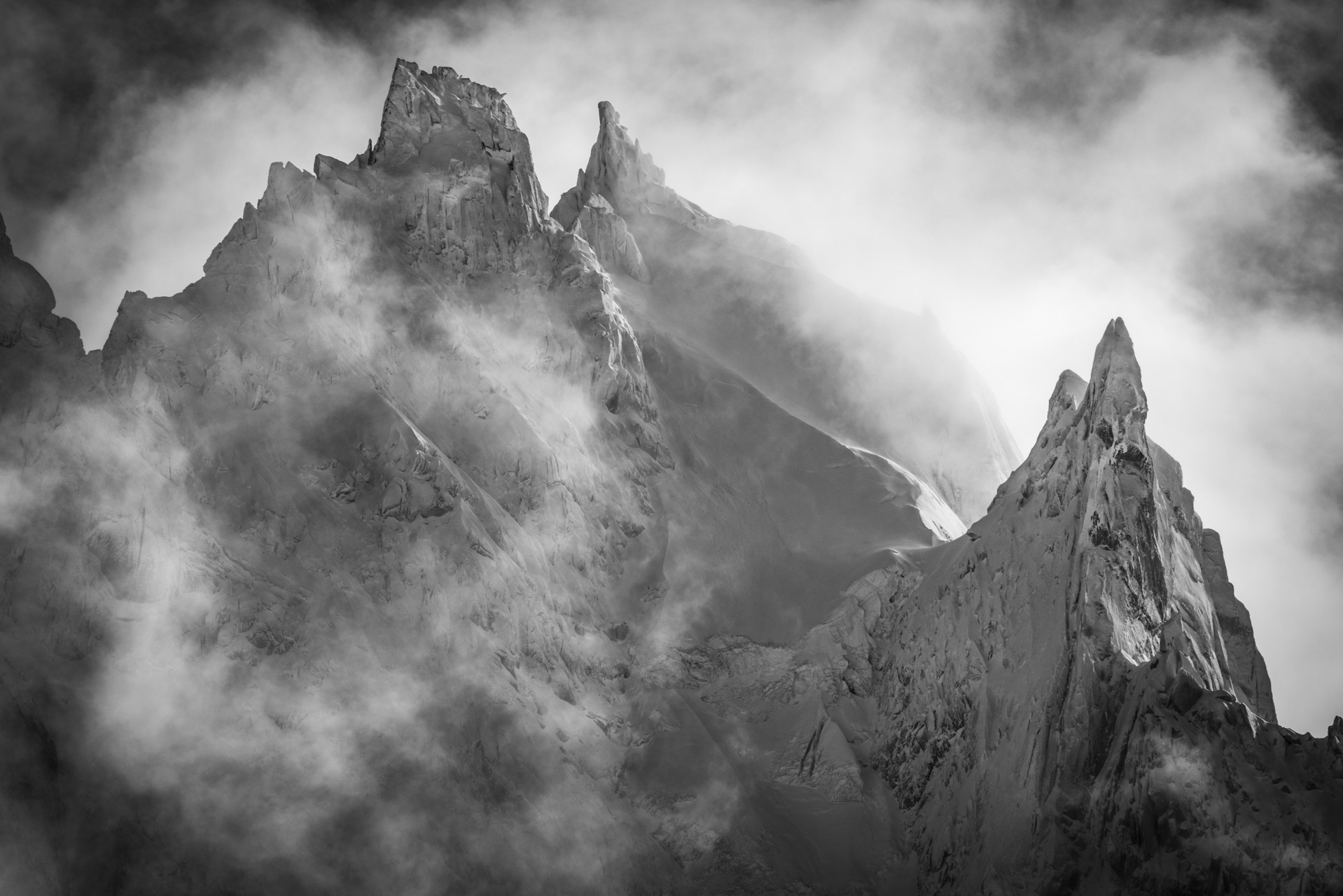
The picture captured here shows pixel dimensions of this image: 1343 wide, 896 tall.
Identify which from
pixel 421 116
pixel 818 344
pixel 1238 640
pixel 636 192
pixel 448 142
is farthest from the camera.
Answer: pixel 636 192

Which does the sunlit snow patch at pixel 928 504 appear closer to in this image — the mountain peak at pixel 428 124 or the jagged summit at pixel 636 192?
the jagged summit at pixel 636 192

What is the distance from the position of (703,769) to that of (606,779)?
7.92 metres

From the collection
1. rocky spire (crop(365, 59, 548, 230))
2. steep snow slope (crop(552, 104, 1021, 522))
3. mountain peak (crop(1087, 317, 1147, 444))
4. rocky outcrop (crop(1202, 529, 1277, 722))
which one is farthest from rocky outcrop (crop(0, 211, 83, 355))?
rocky outcrop (crop(1202, 529, 1277, 722))

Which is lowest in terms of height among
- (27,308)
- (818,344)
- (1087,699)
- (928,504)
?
(1087,699)

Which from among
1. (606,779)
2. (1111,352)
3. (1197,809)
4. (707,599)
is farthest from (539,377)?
(1197,809)

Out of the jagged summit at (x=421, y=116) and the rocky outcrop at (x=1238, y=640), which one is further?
the jagged summit at (x=421, y=116)

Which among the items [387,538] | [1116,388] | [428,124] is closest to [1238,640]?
[1116,388]

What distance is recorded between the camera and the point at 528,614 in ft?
356

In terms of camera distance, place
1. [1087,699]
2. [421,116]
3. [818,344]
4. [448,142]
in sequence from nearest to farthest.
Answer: [1087,699] < [448,142] < [421,116] < [818,344]

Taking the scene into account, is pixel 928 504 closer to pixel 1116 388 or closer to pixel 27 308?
pixel 1116 388

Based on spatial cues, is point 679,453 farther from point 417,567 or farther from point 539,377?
point 417,567

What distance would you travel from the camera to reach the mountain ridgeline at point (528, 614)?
88125 mm

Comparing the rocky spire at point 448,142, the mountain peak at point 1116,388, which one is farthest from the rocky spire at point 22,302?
the mountain peak at point 1116,388

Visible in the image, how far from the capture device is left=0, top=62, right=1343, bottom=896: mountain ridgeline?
8812cm
